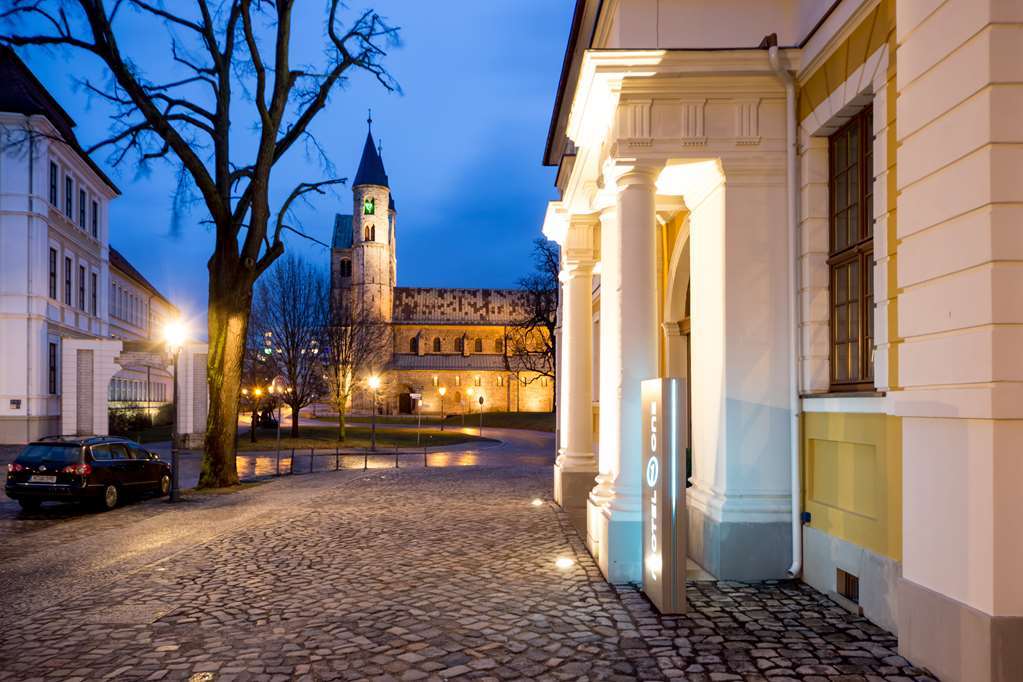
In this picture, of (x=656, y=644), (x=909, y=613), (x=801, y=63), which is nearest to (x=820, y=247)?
(x=801, y=63)

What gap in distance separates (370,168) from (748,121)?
87.6m

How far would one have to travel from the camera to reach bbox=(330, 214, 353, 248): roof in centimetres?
10010

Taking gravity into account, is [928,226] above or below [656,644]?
above

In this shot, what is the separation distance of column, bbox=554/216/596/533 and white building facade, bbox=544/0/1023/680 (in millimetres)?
1981

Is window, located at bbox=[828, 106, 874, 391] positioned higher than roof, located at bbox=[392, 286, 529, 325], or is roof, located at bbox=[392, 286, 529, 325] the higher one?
roof, located at bbox=[392, 286, 529, 325]

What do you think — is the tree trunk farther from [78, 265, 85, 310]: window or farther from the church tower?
the church tower

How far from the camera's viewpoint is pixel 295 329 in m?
37.7

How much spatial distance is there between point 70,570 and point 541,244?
4265 centimetres

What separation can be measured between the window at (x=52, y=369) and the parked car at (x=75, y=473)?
73.8 ft

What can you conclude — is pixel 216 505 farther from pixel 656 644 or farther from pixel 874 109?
pixel 874 109

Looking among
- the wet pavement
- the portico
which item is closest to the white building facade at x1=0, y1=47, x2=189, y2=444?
the wet pavement

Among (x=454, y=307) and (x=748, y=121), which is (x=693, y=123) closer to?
(x=748, y=121)

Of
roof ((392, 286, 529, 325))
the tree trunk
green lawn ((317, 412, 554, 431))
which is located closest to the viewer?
the tree trunk

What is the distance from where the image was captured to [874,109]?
279 inches
